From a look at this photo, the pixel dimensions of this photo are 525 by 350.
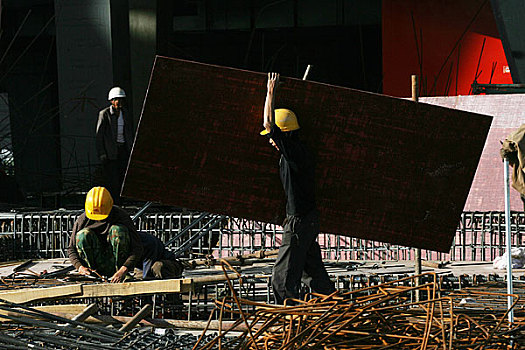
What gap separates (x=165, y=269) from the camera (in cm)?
731

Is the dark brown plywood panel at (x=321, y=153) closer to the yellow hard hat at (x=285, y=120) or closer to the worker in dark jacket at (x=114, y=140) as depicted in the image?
the yellow hard hat at (x=285, y=120)

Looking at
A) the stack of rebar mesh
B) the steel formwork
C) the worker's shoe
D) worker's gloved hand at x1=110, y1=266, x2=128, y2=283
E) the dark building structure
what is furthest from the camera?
the dark building structure

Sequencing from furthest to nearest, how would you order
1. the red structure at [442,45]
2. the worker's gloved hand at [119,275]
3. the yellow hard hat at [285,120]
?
1. the red structure at [442,45]
2. the worker's gloved hand at [119,275]
3. the yellow hard hat at [285,120]

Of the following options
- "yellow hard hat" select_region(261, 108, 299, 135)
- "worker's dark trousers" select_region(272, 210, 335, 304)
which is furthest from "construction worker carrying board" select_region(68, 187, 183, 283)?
"yellow hard hat" select_region(261, 108, 299, 135)

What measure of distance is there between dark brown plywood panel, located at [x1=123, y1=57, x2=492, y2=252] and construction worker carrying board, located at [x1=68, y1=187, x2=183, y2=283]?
1.38 meters

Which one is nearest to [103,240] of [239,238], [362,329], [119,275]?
[119,275]

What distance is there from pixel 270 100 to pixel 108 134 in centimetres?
558

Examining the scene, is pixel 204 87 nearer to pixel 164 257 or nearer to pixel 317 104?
pixel 317 104

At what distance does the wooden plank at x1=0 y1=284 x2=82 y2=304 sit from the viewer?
6.36m

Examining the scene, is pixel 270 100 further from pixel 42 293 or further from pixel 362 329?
pixel 42 293

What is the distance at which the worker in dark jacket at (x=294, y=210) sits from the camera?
5.68 meters

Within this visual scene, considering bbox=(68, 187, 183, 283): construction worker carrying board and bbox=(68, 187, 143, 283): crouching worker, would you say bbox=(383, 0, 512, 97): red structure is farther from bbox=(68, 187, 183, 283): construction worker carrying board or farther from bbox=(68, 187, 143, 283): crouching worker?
bbox=(68, 187, 143, 283): crouching worker

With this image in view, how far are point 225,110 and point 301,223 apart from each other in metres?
1.02

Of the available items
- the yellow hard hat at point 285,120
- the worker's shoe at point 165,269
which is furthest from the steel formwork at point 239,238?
the yellow hard hat at point 285,120
